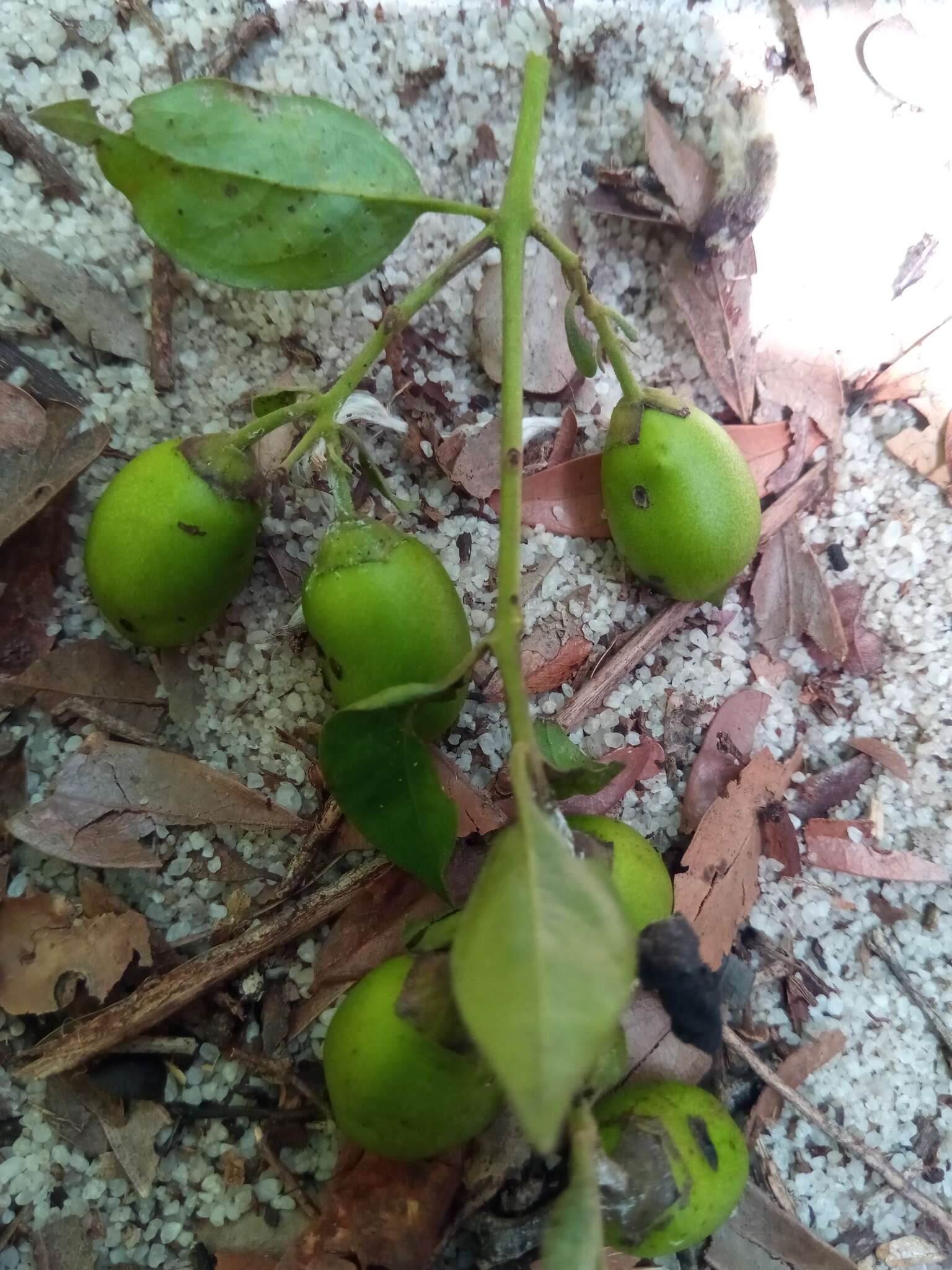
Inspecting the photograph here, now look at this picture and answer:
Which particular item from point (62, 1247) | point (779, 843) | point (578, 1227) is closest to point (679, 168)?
point (779, 843)

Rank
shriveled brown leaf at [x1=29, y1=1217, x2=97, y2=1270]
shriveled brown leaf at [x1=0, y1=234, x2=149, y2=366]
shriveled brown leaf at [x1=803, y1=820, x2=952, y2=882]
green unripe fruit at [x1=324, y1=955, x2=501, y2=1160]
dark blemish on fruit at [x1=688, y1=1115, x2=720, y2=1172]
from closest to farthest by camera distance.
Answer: green unripe fruit at [x1=324, y1=955, x2=501, y2=1160] < dark blemish on fruit at [x1=688, y1=1115, x2=720, y2=1172] < shriveled brown leaf at [x1=29, y1=1217, x2=97, y2=1270] < shriveled brown leaf at [x1=0, y1=234, x2=149, y2=366] < shriveled brown leaf at [x1=803, y1=820, x2=952, y2=882]

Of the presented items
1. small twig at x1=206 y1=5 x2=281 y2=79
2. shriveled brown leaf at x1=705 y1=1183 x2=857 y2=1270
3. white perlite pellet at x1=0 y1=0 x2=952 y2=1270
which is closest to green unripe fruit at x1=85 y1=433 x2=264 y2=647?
white perlite pellet at x1=0 y1=0 x2=952 y2=1270

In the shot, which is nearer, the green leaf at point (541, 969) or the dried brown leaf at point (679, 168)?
the green leaf at point (541, 969)

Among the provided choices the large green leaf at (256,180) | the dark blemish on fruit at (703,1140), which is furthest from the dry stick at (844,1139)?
the large green leaf at (256,180)

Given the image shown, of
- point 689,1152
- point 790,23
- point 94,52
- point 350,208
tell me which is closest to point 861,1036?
point 689,1152

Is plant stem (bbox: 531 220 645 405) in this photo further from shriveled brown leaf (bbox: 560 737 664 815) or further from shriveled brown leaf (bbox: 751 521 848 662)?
shriveled brown leaf (bbox: 560 737 664 815)

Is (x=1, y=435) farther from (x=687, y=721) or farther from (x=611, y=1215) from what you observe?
(x=611, y=1215)

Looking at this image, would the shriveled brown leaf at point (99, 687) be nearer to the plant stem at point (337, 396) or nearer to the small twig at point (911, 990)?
the plant stem at point (337, 396)
